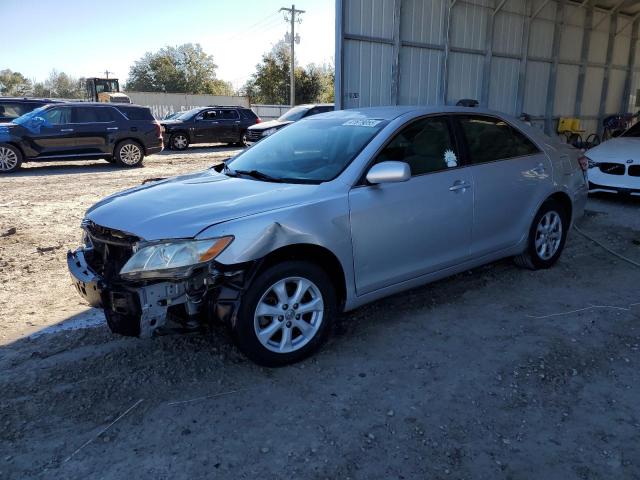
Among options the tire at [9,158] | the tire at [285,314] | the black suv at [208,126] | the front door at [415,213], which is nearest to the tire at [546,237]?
the front door at [415,213]

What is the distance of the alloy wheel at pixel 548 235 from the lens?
498 cm

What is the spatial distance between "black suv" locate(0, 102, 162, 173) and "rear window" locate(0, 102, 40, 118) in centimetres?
220

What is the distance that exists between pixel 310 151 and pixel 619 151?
6590 millimetres

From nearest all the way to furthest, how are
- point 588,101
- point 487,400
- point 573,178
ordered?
point 487,400 → point 573,178 → point 588,101

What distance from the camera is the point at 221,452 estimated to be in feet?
8.25

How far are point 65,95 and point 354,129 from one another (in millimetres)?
90253

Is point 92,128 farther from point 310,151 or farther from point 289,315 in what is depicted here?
point 289,315

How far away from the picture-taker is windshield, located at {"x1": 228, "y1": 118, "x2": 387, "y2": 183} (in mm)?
3660

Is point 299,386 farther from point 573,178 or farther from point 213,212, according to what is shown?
point 573,178

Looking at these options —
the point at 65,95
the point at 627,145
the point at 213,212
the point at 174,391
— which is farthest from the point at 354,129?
the point at 65,95

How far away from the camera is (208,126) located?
64.1 feet

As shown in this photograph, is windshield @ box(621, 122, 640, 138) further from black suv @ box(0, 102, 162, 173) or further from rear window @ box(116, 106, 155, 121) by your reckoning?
rear window @ box(116, 106, 155, 121)

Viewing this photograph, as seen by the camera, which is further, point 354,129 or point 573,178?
point 573,178

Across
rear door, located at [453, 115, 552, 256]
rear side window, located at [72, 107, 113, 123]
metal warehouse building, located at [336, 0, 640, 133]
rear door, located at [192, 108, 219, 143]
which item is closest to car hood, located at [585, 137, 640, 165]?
rear door, located at [453, 115, 552, 256]
